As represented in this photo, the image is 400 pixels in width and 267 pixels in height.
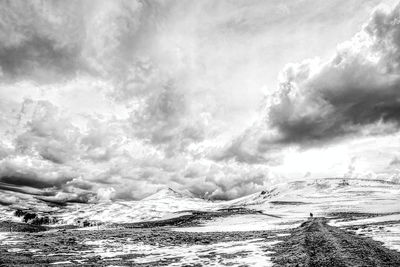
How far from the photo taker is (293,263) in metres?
17.6

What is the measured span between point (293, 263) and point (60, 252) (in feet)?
69.9

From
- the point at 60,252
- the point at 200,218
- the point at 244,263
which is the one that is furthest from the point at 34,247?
the point at 200,218

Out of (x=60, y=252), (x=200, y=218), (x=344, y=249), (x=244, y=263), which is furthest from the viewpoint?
(x=200, y=218)

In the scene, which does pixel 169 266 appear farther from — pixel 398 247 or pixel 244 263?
pixel 398 247

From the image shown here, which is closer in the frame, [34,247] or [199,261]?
[199,261]

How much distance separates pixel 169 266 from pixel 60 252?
13445 mm

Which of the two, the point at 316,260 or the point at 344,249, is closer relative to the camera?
the point at 316,260

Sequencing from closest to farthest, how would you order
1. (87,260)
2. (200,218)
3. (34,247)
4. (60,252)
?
(87,260) < (60,252) < (34,247) < (200,218)

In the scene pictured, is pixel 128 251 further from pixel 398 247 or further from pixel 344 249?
pixel 398 247

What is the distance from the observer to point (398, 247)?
2162cm

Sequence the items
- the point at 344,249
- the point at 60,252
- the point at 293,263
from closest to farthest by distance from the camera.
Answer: the point at 293,263 < the point at 344,249 < the point at 60,252

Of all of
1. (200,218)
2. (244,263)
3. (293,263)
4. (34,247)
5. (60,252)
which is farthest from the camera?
(200,218)

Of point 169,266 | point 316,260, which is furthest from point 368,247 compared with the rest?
point 169,266

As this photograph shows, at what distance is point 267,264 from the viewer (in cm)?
1856
